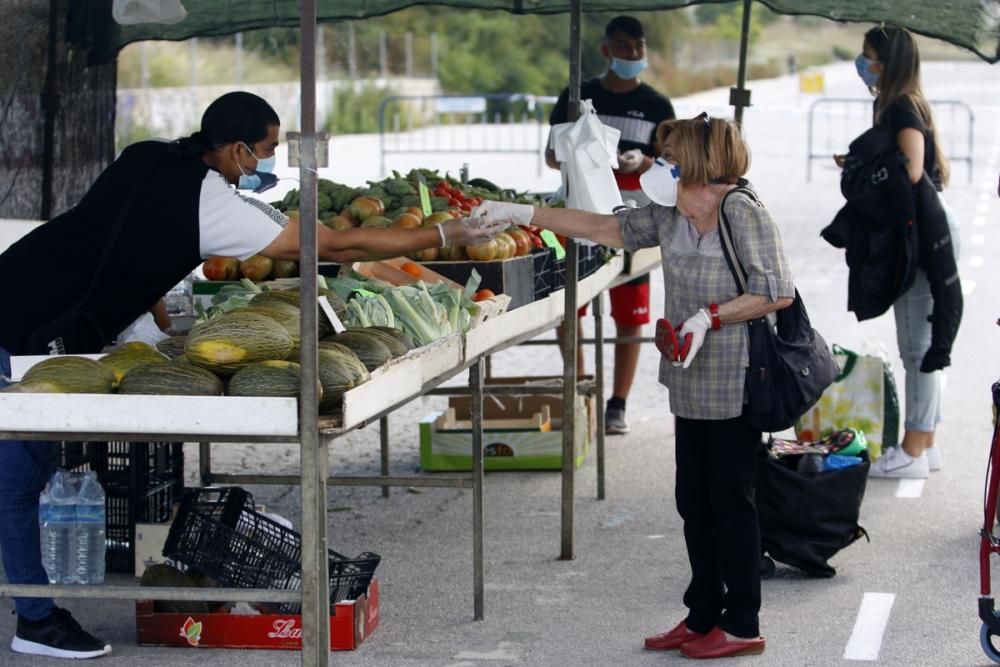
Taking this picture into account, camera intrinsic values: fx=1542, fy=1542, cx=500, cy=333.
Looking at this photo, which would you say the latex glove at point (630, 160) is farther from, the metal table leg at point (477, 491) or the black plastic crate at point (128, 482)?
the black plastic crate at point (128, 482)

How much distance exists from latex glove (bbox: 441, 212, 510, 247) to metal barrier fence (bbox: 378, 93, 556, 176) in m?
18.3

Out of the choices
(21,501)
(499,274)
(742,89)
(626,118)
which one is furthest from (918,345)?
(21,501)

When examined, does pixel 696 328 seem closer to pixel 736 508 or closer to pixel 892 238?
A: pixel 736 508

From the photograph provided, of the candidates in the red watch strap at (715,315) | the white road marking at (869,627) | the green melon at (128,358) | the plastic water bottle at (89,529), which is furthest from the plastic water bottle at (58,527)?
the white road marking at (869,627)

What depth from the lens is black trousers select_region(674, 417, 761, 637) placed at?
16.8ft

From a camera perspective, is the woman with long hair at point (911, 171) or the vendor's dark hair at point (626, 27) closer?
the woman with long hair at point (911, 171)

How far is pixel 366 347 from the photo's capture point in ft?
15.7

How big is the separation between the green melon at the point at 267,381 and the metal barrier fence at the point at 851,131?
67.3 ft

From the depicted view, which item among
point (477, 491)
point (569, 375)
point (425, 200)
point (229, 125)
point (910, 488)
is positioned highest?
point (229, 125)

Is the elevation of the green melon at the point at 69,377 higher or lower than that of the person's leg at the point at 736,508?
higher

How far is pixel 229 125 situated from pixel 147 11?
2587mm

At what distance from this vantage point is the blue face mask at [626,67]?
28.9 feet

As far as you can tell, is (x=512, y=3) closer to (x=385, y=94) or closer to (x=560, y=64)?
(x=385, y=94)

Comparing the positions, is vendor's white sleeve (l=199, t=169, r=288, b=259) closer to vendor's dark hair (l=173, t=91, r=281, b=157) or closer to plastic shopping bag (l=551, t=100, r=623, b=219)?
vendor's dark hair (l=173, t=91, r=281, b=157)
